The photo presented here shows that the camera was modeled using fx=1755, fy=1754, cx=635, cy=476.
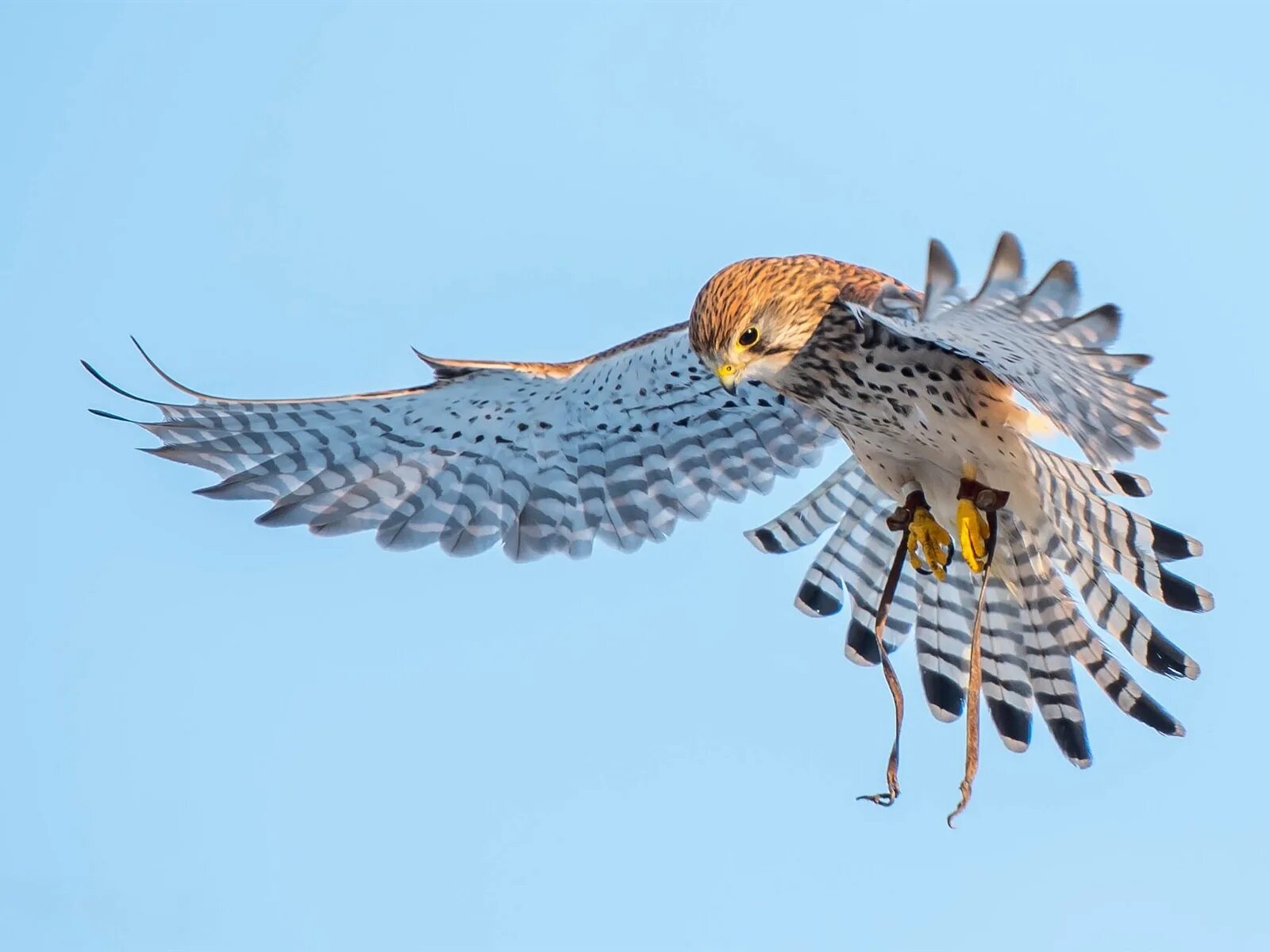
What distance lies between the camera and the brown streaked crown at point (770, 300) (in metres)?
4.97

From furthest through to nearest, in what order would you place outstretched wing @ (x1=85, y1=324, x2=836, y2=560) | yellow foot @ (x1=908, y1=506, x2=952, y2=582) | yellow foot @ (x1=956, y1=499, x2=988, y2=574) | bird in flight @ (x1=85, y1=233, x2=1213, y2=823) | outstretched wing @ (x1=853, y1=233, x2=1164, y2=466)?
outstretched wing @ (x1=85, y1=324, x2=836, y2=560), yellow foot @ (x1=908, y1=506, x2=952, y2=582), yellow foot @ (x1=956, y1=499, x2=988, y2=574), bird in flight @ (x1=85, y1=233, x2=1213, y2=823), outstretched wing @ (x1=853, y1=233, x2=1164, y2=466)

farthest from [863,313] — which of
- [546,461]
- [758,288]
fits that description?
[546,461]

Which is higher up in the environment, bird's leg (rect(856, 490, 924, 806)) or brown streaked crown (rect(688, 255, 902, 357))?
brown streaked crown (rect(688, 255, 902, 357))

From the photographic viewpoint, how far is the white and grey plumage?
14.7 ft

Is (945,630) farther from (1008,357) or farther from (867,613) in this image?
(1008,357)

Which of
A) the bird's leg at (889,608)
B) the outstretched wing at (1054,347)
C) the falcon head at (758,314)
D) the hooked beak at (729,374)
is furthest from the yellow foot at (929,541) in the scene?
the outstretched wing at (1054,347)

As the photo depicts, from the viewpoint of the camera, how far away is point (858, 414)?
5.25 metres

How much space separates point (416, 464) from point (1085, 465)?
2397mm

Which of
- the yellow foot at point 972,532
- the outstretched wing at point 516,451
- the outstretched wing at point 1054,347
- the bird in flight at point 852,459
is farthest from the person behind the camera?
the outstretched wing at point 516,451

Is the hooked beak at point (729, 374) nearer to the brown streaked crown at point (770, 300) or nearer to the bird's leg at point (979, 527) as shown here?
the brown streaked crown at point (770, 300)

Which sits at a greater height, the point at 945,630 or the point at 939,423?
the point at 939,423

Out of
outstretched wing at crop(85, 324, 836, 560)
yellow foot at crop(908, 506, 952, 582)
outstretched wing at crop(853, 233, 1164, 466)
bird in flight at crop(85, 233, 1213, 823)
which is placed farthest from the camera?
outstretched wing at crop(85, 324, 836, 560)

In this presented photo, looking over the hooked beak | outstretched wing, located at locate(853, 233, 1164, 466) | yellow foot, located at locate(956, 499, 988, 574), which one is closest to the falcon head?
the hooked beak

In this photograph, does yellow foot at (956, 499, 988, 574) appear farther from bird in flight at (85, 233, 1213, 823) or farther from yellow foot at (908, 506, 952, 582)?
yellow foot at (908, 506, 952, 582)
